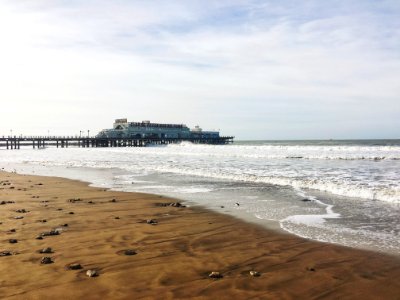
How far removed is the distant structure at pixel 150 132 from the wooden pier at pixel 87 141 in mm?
1821

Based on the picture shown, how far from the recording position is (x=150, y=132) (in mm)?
125562

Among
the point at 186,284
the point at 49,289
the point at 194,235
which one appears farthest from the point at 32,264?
the point at 194,235

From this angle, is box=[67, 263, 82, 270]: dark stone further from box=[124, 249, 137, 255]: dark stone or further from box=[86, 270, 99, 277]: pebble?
box=[124, 249, 137, 255]: dark stone

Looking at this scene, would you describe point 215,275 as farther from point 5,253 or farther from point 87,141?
point 87,141

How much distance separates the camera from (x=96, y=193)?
14.8m

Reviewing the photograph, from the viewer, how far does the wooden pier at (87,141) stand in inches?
3639

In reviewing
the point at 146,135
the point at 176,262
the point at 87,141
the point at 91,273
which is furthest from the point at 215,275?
the point at 146,135

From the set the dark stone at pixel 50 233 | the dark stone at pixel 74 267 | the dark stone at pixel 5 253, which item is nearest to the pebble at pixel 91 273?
the dark stone at pixel 74 267

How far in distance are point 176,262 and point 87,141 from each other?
101 m

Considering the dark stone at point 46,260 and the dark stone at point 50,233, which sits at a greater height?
the dark stone at point 46,260

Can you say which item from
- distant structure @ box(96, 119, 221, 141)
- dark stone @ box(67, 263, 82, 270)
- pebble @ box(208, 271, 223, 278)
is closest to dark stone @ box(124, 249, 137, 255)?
dark stone @ box(67, 263, 82, 270)

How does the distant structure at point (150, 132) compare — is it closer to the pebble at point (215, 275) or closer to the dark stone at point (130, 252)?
the dark stone at point (130, 252)

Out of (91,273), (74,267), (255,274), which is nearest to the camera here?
(91,273)

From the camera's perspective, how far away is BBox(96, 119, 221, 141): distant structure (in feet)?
394
